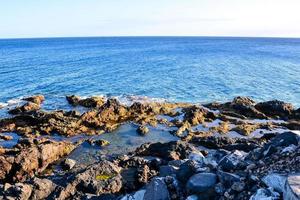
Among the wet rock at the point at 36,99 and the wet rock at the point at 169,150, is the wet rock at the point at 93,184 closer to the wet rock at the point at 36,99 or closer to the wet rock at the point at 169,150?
the wet rock at the point at 169,150

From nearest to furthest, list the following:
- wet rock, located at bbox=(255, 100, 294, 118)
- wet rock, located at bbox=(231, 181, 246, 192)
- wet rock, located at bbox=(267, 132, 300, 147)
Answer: wet rock, located at bbox=(231, 181, 246, 192) < wet rock, located at bbox=(267, 132, 300, 147) < wet rock, located at bbox=(255, 100, 294, 118)

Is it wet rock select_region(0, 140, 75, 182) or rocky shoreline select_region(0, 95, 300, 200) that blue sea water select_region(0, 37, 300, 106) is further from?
wet rock select_region(0, 140, 75, 182)

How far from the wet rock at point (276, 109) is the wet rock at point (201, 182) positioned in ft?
88.3

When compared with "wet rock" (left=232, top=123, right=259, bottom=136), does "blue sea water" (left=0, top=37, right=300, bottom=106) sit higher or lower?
lower

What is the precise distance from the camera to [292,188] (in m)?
11.7

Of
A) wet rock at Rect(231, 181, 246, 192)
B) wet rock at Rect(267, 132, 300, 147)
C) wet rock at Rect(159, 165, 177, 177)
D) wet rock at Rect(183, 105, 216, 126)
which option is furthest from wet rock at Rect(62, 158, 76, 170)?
wet rock at Rect(231, 181, 246, 192)

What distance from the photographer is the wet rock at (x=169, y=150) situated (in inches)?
1026

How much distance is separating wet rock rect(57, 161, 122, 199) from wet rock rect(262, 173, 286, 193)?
27.2ft

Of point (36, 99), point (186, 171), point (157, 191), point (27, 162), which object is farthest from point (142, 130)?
point (36, 99)

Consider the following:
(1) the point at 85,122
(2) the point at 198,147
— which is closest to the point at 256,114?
(2) the point at 198,147

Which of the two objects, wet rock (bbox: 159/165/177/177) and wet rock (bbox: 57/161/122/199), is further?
wet rock (bbox: 57/161/122/199)

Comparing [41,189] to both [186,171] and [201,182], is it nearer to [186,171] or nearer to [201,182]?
[186,171]

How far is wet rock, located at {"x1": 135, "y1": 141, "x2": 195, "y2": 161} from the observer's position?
85.5ft

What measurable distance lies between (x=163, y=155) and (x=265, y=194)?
1414cm
